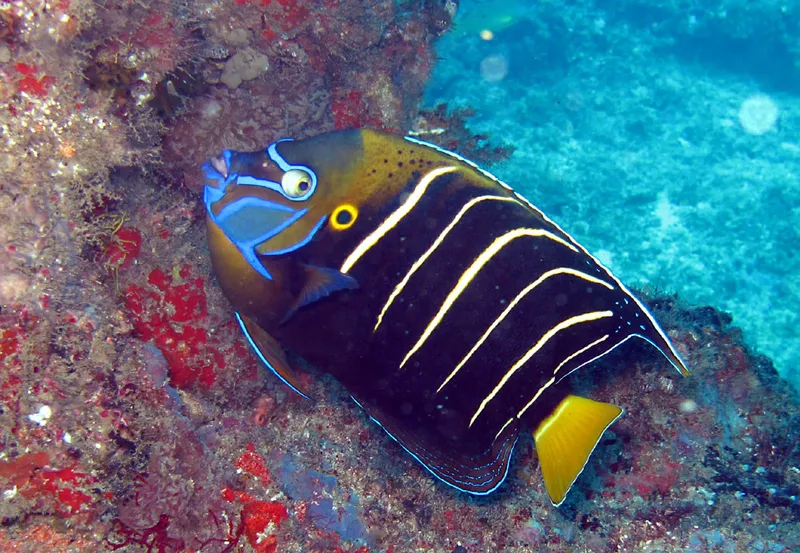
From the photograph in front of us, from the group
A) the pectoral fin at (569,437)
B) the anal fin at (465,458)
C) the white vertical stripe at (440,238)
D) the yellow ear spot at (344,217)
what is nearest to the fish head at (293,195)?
the yellow ear spot at (344,217)

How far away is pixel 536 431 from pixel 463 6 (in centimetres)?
2128

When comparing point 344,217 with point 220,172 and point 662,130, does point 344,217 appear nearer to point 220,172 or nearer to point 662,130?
point 220,172

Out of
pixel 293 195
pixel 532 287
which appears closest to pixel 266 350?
pixel 293 195

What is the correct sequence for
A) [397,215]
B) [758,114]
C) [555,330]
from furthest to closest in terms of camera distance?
[758,114], [555,330], [397,215]

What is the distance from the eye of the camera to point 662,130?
1385 centimetres

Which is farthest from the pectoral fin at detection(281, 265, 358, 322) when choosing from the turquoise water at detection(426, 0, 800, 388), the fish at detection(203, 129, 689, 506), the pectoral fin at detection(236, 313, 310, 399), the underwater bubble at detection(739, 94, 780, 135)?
the underwater bubble at detection(739, 94, 780, 135)

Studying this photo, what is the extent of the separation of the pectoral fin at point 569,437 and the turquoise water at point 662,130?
15.2 ft

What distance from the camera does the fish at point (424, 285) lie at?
1867 millimetres

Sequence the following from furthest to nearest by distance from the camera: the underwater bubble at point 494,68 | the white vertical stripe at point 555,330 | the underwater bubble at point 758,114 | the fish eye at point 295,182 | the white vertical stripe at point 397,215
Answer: the underwater bubble at point 494,68 → the underwater bubble at point 758,114 → the white vertical stripe at point 555,330 → the white vertical stripe at point 397,215 → the fish eye at point 295,182

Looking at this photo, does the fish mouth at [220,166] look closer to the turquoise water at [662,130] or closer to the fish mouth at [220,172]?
the fish mouth at [220,172]

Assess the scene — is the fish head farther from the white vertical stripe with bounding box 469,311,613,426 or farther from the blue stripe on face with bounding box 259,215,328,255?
the white vertical stripe with bounding box 469,311,613,426

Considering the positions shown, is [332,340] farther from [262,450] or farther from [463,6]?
[463,6]

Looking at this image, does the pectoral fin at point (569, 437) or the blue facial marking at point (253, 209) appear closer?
the blue facial marking at point (253, 209)

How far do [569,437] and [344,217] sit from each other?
4.44ft
